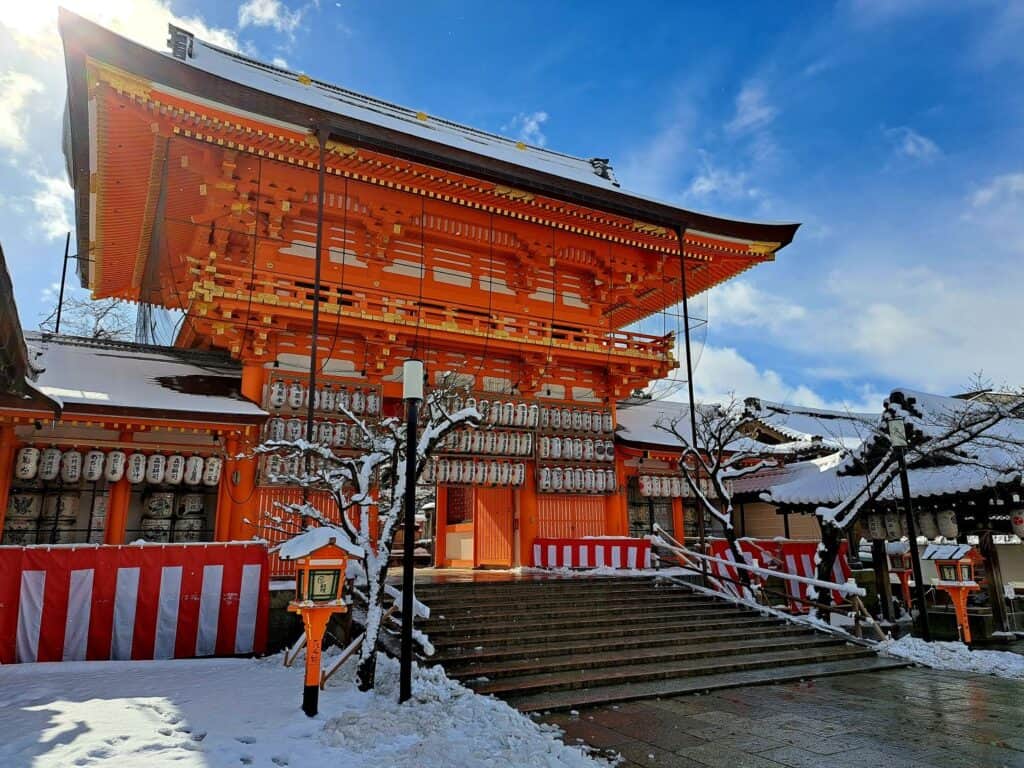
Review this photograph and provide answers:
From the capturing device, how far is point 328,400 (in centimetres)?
1383

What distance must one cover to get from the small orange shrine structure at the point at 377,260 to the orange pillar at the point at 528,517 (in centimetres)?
7

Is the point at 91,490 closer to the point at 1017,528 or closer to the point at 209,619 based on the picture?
the point at 209,619

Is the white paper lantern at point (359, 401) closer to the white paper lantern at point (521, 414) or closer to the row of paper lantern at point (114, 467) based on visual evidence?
the row of paper lantern at point (114, 467)

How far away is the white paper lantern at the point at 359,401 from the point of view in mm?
14039

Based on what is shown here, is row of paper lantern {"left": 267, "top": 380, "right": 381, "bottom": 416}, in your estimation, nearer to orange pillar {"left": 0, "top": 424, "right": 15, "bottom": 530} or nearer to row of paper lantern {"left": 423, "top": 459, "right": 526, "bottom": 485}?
row of paper lantern {"left": 423, "top": 459, "right": 526, "bottom": 485}

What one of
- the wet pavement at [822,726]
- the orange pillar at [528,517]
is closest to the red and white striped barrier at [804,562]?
the orange pillar at [528,517]

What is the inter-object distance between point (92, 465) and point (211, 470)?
201 centimetres

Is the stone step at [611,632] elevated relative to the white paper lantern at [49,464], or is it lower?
lower

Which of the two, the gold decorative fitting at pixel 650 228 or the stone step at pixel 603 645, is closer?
the stone step at pixel 603 645

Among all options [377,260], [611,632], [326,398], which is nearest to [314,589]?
[611,632]

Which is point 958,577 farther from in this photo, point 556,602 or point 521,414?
point 521,414

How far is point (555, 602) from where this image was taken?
10.9m

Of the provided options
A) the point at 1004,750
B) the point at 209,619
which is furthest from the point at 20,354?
the point at 1004,750

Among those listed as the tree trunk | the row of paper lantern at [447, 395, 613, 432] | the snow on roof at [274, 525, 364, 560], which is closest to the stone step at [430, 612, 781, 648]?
the tree trunk
